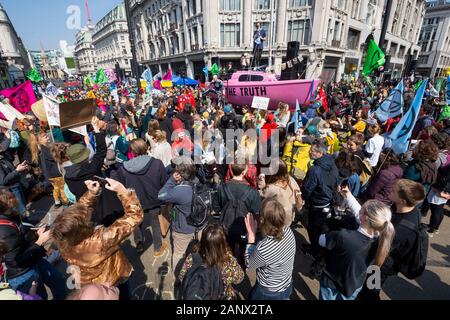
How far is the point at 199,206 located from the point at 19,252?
5.77ft

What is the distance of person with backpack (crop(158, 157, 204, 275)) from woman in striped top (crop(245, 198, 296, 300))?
1.00m

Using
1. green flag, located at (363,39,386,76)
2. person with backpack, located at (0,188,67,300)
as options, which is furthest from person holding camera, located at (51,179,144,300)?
green flag, located at (363,39,386,76)

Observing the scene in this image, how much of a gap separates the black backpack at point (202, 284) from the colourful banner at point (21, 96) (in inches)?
264

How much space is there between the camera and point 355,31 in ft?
98.8

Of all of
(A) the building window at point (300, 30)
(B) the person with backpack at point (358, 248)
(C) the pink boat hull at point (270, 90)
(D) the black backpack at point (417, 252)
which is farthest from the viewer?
(A) the building window at point (300, 30)

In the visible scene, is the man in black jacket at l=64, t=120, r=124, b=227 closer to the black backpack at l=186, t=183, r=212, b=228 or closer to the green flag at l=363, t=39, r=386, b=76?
the black backpack at l=186, t=183, r=212, b=228

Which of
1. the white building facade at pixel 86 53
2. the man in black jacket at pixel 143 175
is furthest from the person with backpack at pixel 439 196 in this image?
the white building facade at pixel 86 53

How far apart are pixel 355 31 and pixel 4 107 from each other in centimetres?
3744

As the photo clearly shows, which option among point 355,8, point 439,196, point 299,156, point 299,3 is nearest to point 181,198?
point 299,156

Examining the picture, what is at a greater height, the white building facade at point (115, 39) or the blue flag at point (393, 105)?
the white building facade at point (115, 39)

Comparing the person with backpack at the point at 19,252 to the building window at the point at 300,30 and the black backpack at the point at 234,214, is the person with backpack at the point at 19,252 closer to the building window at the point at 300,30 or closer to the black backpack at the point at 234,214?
the black backpack at the point at 234,214

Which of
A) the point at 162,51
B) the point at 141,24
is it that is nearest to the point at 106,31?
the point at 141,24

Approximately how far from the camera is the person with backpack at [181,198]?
280 centimetres
